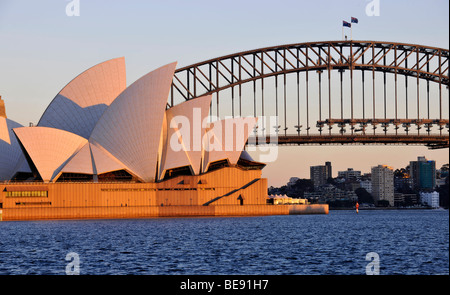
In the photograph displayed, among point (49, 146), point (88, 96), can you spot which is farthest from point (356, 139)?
point (49, 146)

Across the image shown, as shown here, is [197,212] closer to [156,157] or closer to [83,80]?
[156,157]

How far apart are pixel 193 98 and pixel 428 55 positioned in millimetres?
31343

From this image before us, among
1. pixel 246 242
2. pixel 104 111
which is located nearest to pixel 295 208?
pixel 104 111

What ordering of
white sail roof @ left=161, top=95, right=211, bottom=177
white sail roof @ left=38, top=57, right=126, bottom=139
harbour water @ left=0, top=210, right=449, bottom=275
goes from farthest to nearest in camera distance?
1. white sail roof @ left=38, top=57, right=126, bottom=139
2. white sail roof @ left=161, top=95, right=211, bottom=177
3. harbour water @ left=0, top=210, right=449, bottom=275

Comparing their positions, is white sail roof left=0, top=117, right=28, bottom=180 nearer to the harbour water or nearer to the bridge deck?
the harbour water

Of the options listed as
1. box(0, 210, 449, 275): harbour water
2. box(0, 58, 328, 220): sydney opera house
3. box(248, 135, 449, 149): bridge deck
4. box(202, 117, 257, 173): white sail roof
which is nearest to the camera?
box(0, 210, 449, 275): harbour water

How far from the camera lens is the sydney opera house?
73.4m

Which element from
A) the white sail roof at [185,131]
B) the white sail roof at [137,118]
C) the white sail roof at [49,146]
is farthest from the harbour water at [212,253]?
the white sail roof at [185,131]

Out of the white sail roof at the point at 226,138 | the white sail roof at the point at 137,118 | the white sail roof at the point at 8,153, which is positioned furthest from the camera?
the white sail roof at the point at 8,153

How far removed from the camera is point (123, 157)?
75.5m

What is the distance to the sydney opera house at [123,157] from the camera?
7338 cm

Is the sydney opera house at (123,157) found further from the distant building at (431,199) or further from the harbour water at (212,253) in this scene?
the distant building at (431,199)

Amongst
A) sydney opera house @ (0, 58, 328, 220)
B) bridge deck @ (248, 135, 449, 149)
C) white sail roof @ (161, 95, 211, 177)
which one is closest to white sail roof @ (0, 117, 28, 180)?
sydney opera house @ (0, 58, 328, 220)

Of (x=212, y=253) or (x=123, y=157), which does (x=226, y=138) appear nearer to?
(x=123, y=157)
